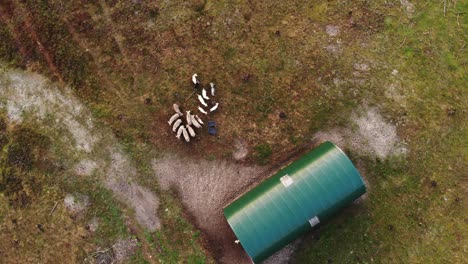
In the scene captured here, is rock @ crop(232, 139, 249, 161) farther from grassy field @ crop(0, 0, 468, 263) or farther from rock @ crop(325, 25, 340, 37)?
rock @ crop(325, 25, 340, 37)

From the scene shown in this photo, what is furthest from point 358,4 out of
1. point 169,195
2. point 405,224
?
point 169,195

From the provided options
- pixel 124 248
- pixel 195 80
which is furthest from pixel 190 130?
pixel 124 248

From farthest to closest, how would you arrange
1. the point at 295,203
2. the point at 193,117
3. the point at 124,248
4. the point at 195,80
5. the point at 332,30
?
1. the point at 332,30
2. the point at 195,80
3. the point at 193,117
4. the point at 124,248
5. the point at 295,203

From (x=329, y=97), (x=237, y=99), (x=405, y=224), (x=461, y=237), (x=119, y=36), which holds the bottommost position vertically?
(x=461, y=237)

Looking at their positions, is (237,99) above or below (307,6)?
below

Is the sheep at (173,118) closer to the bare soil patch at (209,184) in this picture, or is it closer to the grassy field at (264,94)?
the grassy field at (264,94)

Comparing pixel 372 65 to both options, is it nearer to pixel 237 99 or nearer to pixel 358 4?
pixel 358 4

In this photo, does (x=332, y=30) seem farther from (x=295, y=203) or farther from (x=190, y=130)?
(x=295, y=203)
